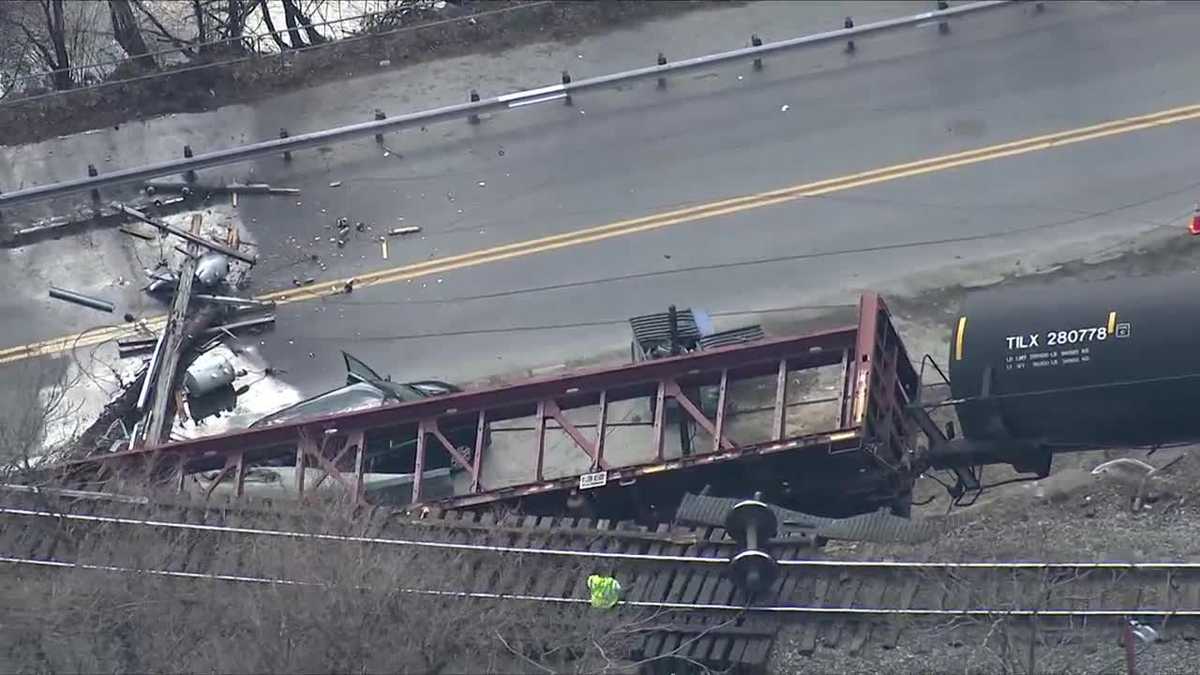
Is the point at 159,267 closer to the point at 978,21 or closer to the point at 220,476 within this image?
the point at 220,476

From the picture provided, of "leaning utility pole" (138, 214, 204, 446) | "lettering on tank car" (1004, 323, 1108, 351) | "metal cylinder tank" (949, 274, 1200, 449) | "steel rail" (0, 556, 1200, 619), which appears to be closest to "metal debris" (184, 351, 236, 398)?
"leaning utility pole" (138, 214, 204, 446)

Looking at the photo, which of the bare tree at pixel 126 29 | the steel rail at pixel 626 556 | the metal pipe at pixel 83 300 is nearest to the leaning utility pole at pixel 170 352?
the metal pipe at pixel 83 300

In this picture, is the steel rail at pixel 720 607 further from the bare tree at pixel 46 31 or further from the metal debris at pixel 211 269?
the bare tree at pixel 46 31

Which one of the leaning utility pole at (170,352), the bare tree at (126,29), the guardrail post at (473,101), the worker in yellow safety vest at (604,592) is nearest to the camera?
the worker in yellow safety vest at (604,592)

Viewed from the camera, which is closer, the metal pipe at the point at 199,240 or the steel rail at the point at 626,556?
the steel rail at the point at 626,556

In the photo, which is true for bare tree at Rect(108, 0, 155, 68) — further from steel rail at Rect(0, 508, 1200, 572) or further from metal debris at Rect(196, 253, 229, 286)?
steel rail at Rect(0, 508, 1200, 572)

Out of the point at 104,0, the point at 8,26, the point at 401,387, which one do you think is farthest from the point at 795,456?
the point at 104,0

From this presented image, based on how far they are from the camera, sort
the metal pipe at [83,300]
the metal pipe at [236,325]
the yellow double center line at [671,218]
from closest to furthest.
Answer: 1. the metal pipe at [236,325]
2. the yellow double center line at [671,218]
3. the metal pipe at [83,300]
